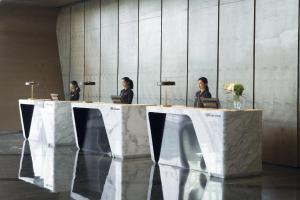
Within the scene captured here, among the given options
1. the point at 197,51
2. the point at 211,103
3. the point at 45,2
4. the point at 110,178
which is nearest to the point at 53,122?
the point at 197,51

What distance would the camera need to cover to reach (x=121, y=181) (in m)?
6.52

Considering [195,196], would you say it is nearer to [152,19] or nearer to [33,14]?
[152,19]

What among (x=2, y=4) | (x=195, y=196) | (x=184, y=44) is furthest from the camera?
(x=2, y=4)

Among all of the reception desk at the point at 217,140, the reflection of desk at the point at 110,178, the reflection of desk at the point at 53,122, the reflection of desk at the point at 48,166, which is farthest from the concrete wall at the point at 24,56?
the reception desk at the point at 217,140

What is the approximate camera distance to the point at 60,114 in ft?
33.5

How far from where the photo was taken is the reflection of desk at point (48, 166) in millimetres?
6414

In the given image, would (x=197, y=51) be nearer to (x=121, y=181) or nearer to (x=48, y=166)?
(x=48, y=166)

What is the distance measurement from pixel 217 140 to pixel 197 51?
4.05 meters

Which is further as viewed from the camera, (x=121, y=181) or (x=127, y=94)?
(x=127, y=94)

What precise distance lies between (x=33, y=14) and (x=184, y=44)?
694cm

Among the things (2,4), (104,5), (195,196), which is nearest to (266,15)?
(195,196)

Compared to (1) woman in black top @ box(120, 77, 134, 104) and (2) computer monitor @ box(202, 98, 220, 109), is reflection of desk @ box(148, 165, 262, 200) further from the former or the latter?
(1) woman in black top @ box(120, 77, 134, 104)

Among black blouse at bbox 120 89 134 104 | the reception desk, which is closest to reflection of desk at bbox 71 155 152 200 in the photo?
the reception desk

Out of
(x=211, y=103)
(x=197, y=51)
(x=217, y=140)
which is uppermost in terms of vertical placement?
(x=197, y=51)
